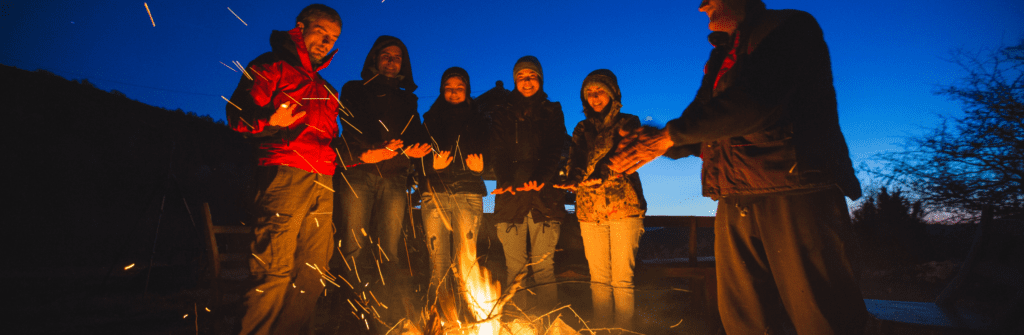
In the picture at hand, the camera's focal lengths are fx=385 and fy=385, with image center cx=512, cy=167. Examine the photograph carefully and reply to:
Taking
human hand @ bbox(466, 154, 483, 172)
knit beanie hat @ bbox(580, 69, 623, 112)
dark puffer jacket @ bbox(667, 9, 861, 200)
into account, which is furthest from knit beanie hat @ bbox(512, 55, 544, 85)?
dark puffer jacket @ bbox(667, 9, 861, 200)

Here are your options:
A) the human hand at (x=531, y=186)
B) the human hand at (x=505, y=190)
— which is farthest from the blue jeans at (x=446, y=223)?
the human hand at (x=531, y=186)

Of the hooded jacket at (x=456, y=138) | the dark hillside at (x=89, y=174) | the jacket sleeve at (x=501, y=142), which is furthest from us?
the dark hillside at (x=89, y=174)

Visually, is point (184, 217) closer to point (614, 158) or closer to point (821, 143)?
point (614, 158)

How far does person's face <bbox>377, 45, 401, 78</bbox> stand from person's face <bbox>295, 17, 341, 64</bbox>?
0.68 m

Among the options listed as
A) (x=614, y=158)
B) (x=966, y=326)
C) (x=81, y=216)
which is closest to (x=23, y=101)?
(x=81, y=216)

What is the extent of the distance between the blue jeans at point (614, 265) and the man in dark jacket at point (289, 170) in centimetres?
189

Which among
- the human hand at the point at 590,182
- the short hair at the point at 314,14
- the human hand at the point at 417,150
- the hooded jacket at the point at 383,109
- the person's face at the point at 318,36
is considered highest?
the short hair at the point at 314,14

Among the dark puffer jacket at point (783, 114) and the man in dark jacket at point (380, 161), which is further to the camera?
the man in dark jacket at point (380, 161)

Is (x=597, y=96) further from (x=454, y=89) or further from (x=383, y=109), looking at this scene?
(x=383, y=109)

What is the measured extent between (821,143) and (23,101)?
47.5ft

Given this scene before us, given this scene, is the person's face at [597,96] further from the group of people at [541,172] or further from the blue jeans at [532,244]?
the blue jeans at [532,244]

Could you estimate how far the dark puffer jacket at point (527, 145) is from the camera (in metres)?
3.17

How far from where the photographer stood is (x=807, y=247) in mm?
1413

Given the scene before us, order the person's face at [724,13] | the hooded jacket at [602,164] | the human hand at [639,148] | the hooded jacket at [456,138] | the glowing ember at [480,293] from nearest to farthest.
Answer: the human hand at [639,148] < the person's face at [724,13] < the glowing ember at [480,293] < the hooded jacket at [602,164] < the hooded jacket at [456,138]
